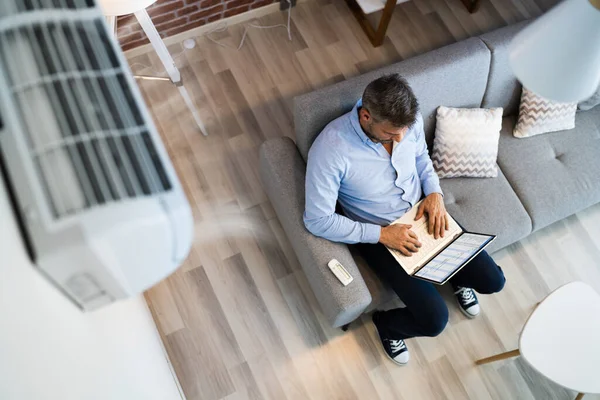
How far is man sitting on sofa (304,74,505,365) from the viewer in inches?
62.7

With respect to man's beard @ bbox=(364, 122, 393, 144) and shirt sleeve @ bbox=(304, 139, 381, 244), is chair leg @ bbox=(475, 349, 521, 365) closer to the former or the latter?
shirt sleeve @ bbox=(304, 139, 381, 244)

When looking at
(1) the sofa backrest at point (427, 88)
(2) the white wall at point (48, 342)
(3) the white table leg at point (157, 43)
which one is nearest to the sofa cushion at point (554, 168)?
(1) the sofa backrest at point (427, 88)

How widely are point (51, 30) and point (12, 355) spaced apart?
1.20ft

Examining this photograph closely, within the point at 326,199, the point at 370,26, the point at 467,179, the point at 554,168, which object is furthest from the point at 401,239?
the point at 370,26

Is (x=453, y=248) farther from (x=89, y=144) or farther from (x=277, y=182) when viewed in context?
(x=89, y=144)

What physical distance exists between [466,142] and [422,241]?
0.53 meters

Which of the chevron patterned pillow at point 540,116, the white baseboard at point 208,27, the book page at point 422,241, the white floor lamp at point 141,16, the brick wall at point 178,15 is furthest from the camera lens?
the white baseboard at point 208,27

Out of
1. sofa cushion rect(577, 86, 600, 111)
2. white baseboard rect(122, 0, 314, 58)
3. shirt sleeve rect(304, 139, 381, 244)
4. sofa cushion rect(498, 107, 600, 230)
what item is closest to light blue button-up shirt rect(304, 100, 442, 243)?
shirt sleeve rect(304, 139, 381, 244)

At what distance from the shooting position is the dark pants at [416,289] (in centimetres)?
181

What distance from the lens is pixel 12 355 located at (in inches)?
20.6

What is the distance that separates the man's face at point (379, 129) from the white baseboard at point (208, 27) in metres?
1.32

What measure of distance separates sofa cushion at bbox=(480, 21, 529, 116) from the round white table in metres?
0.88

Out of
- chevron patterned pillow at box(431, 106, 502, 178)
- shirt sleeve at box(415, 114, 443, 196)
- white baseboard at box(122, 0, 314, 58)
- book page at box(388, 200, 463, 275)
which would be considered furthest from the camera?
white baseboard at box(122, 0, 314, 58)

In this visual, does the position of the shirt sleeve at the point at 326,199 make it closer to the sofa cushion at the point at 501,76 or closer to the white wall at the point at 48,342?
the white wall at the point at 48,342
